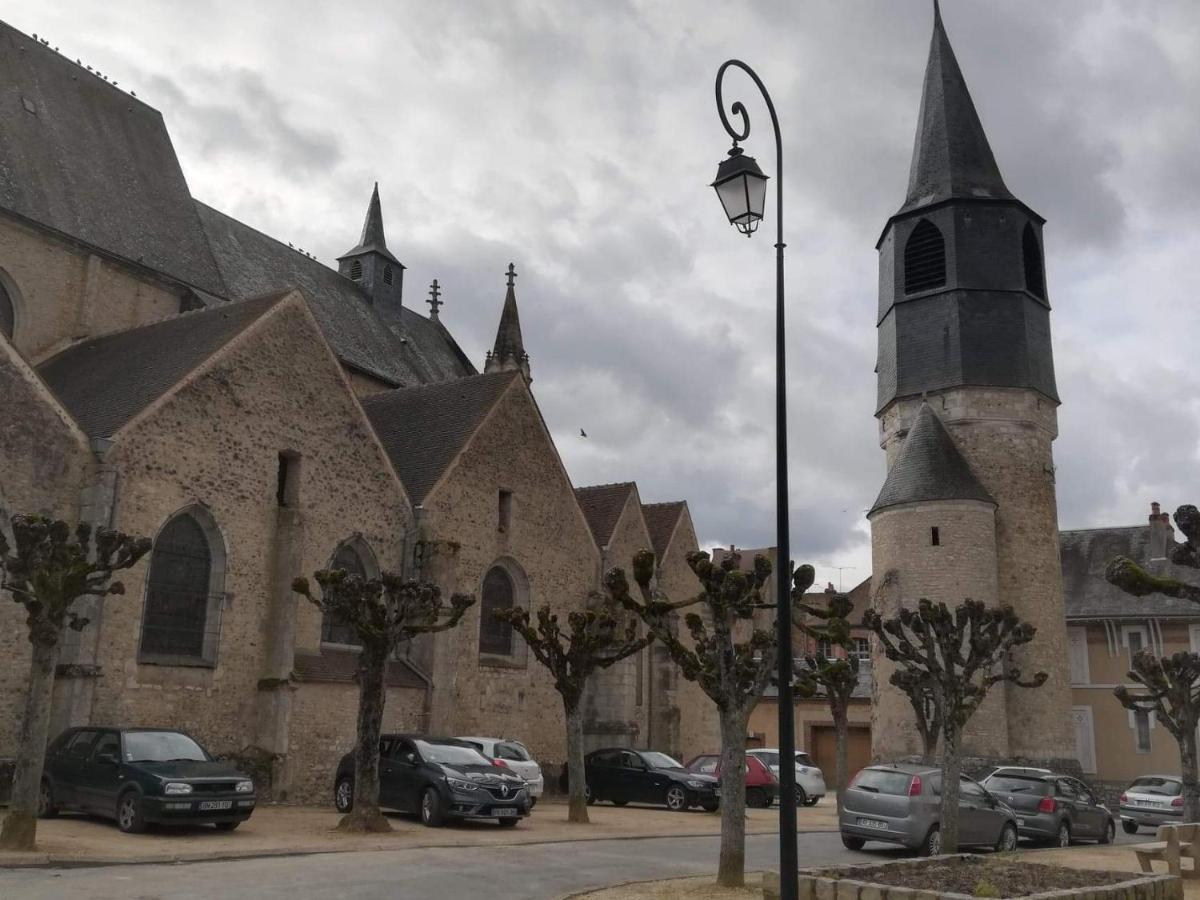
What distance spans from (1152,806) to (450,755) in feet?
50.2

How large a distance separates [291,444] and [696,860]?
35.6 ft

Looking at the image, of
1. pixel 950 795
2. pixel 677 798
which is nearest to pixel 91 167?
pixel 677 798

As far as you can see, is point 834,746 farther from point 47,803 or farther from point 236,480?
point 47,803

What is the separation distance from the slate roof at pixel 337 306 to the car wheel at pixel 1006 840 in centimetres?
1856

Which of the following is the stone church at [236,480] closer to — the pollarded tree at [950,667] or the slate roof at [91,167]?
the slate roof at [91,167]

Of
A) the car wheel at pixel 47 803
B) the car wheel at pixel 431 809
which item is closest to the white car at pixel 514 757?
the car wheel at pixel 431 809

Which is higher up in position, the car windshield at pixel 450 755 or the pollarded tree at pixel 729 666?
the pollarded tree at pixel 729 666

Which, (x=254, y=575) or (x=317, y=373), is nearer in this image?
(x=254, y=575)

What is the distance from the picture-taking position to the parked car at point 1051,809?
58.1 feet

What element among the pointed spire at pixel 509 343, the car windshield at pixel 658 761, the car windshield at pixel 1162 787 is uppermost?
the pointed spire at pixel 509 343

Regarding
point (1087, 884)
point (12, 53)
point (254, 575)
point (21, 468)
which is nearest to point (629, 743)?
point (254, 575)

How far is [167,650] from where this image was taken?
17734 millimetres

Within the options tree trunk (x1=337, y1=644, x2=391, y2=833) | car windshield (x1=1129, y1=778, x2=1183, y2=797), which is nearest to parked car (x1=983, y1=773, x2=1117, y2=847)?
car windshield (x1=1129, y1=778, x2=1183, y2=797)

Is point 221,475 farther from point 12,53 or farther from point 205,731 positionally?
point 12,53
